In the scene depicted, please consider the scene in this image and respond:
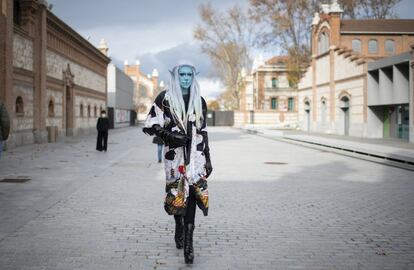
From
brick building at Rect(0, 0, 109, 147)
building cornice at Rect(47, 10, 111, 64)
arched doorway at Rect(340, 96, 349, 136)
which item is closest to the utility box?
brick building at Rect(0, 0, 109, 147)

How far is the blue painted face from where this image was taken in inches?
190

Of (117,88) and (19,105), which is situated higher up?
(117,88)

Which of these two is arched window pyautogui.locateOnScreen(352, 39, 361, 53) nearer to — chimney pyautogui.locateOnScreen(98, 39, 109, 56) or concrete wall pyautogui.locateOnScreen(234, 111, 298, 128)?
concrete wall pyautogui.locateOnScreen(234, 111, 298, 128)

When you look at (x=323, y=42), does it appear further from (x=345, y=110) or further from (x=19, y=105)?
(x=19, y=105)

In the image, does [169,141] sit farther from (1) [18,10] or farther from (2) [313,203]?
(1) [18,10]

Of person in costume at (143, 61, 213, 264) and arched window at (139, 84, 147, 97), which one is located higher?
arched window at (139, 84, 147, 97)

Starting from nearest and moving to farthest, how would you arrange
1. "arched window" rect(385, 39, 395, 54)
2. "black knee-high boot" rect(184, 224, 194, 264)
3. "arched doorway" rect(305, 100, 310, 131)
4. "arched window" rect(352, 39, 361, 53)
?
"black knee-high boot" rect(184, 224, 194, 264) < "arched doorway" rect(305, 100, 310, 131) < "arched window" rect(352, 39, 361, 53) < "arched window" rect(385, 39, 395, 54)

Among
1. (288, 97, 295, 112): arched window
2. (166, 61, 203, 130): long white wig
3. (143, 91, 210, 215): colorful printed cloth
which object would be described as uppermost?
(288, 97, 295, 112): arched window

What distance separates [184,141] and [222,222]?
7.24ft

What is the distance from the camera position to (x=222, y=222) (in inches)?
255

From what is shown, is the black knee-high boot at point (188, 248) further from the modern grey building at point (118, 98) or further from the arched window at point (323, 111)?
the modern grey building at point (118, 98)

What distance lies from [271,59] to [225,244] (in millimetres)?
77563

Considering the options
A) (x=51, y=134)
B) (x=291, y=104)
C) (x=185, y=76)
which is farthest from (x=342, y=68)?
(x=291, y=104)

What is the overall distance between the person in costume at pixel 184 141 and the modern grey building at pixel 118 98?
1849 inches
